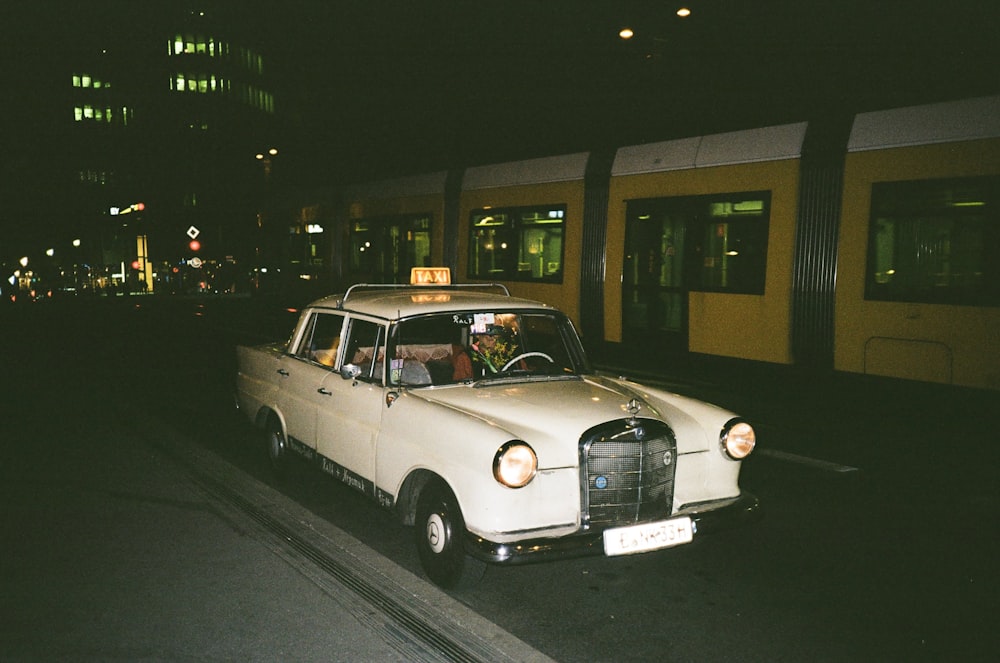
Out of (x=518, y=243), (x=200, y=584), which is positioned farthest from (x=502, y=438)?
(x=518, y=243)

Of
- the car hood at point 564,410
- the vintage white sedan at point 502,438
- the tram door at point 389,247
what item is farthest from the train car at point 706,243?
the car hood at point 564,410

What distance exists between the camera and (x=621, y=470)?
4.09 meters

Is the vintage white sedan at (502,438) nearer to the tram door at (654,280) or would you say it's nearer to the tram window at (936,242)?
the tram window at (936,242)

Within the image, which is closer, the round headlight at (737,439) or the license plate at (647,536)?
the license plate at (647,536)

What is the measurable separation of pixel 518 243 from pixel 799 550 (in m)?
9.86

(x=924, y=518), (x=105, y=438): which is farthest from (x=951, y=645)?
(x=105, y=438)

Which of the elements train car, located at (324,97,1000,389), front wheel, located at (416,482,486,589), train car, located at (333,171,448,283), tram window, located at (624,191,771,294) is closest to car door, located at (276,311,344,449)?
front wheel, located at (416,482,486,589)

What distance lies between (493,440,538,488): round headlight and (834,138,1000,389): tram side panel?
6.43 m

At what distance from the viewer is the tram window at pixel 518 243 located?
1344 centimetres

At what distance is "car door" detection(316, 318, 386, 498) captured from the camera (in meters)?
4.95

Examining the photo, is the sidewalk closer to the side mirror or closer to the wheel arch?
the wheel arch

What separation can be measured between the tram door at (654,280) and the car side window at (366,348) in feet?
22.1

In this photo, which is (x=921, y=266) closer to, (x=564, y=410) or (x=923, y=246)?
(x=923, y=246)

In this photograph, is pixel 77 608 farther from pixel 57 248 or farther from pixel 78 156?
pixel 78 156
